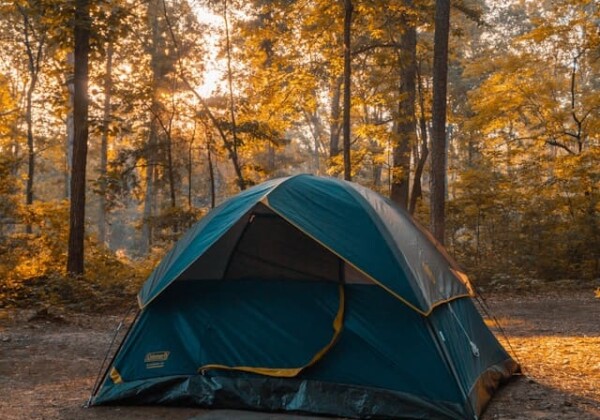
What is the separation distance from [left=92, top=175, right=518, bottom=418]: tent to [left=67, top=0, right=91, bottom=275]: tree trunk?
8523mm

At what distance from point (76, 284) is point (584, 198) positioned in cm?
1277

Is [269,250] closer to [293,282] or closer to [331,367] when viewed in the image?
[293,282]

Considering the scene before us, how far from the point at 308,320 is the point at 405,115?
1101 cm

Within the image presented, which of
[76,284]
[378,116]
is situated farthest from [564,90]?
[378,116]

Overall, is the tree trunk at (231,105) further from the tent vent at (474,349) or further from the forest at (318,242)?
the tent vent at (474,349)

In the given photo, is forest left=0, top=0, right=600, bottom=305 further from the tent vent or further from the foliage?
the tent vent

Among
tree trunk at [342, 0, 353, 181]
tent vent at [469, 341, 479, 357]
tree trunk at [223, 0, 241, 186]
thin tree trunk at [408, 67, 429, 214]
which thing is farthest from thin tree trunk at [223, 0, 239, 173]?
tent vent at [469, 341, 479, 357]

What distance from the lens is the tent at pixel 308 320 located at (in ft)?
16.4

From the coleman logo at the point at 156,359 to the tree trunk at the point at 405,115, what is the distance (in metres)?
11.2

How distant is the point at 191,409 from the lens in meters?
5.33

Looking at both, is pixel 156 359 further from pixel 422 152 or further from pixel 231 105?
pixel 231 105

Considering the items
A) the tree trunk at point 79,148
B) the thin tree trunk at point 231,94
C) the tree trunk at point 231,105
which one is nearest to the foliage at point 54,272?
the tree trunk at point 79,148

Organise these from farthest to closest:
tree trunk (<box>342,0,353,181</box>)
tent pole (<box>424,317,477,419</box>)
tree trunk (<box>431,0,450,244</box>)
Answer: tree trunk (<box>342,0,353,181</box>) < tree trunk (<box>431,0,450,244</box>) < tent pole (<box>424,317,477,419</box>)

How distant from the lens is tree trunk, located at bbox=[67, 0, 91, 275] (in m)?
13.1
